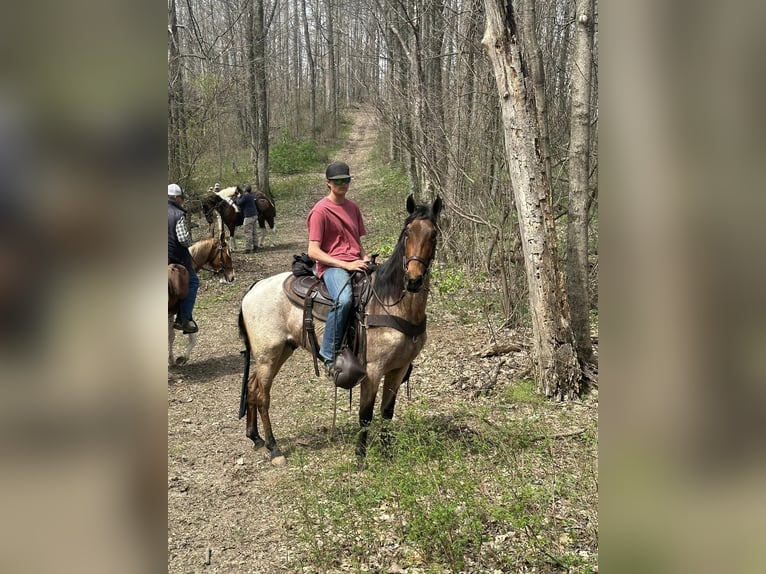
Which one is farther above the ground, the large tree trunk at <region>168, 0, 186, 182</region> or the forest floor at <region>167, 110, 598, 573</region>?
the large tree trunk at <region>168, 0, 186, 182</region>

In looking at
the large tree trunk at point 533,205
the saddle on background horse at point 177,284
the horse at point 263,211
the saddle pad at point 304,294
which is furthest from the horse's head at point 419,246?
the horse at point 263,211

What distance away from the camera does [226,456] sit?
18.9 ft

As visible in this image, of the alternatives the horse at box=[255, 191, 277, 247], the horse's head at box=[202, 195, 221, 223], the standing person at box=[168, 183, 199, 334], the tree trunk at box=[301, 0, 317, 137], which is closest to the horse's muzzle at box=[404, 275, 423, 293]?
the standing person at box=[168, 183, 199, 334]

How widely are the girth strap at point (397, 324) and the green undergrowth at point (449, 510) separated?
33.0 inches

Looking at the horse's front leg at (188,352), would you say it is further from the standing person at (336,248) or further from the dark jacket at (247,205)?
the dark jacket at (247,205)

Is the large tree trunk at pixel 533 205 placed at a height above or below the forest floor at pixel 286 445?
above

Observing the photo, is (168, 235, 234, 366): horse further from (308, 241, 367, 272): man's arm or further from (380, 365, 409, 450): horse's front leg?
(380, 365, 409, 450): horse's front leg

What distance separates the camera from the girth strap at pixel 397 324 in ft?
16.3

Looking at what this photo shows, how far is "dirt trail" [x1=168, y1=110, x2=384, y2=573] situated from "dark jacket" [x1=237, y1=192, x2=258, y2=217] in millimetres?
5377

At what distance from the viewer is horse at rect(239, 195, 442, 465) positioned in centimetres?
465

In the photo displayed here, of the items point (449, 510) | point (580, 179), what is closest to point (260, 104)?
point (580, 179)

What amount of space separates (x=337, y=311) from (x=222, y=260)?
23.5ft

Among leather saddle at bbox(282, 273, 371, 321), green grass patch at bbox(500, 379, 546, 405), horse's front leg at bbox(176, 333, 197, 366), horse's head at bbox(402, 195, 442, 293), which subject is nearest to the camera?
horse's head at bbox(402, 195, 442, 293)
